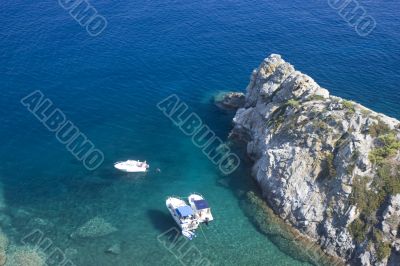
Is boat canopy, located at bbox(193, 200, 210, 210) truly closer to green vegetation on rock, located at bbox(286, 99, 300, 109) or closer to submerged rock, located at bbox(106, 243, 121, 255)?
submerged rock, located at bbox(106, 243, 121, 255)

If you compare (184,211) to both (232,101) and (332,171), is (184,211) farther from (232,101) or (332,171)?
(232,101)

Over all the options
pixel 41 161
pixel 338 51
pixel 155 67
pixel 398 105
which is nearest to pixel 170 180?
pixel 41 161

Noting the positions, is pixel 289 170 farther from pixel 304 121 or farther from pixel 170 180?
pixel 170 180

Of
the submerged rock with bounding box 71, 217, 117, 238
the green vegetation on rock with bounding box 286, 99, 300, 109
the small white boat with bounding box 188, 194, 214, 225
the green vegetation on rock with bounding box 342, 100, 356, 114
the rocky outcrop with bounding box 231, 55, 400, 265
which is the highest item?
the green vegetation on rock with bounding box 342, 100, 356, 114

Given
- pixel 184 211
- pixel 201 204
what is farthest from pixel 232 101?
pixel 184 211

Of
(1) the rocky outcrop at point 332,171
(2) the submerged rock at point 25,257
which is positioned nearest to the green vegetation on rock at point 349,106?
(1) the rocky outcrop at point 332,171

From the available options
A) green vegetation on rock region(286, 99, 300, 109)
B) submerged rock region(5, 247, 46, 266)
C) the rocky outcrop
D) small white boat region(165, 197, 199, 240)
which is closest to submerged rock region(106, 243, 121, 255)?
submerged rock region(5, 247, 46, 266)
